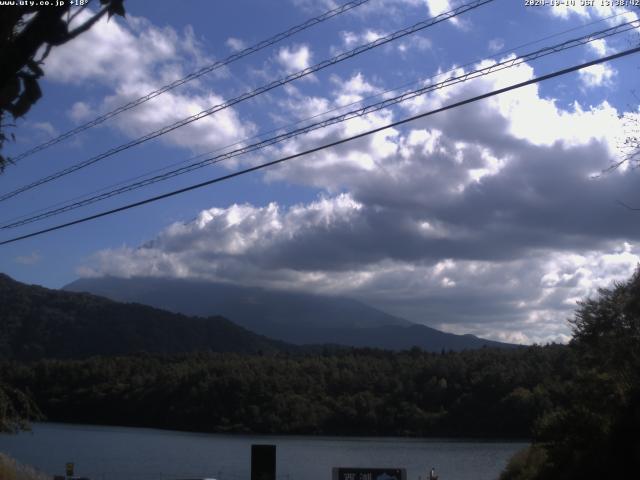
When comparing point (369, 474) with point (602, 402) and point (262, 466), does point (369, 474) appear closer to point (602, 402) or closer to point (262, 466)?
point (262, 466)

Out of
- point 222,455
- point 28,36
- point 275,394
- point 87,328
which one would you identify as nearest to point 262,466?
point 28,36

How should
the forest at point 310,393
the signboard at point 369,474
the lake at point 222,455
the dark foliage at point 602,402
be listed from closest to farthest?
the dark foliage at point 602,402, the signboard at point 369,474, the lake at point 222,455, the forest at point 310,393

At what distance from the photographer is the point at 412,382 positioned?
86.8 meters

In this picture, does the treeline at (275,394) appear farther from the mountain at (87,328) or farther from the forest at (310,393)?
the mountain at (87,328)

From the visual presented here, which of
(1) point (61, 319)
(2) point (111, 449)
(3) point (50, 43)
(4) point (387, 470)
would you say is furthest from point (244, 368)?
(3) point (50, 43)

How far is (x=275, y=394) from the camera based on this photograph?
86.3 metres

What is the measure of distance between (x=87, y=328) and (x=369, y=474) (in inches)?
4880

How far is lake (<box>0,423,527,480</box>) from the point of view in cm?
4450

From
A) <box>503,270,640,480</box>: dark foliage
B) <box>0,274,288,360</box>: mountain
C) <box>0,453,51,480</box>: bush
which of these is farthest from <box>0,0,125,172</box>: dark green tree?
<box>0,274,288,360</box>: mountain

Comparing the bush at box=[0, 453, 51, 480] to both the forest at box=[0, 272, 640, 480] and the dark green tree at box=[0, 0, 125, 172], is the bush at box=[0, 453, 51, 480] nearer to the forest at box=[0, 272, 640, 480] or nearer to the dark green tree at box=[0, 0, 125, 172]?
the dark green tree at box=[0, 0, 125, 172]

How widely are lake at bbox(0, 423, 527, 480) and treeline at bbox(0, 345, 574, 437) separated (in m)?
6.22

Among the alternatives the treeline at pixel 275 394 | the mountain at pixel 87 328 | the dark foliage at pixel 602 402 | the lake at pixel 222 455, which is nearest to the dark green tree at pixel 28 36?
the dark foliage at pixel 602 402

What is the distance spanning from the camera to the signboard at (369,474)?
Result: 21.2 metres

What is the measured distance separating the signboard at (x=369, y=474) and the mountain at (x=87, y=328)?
99796 millimetres
